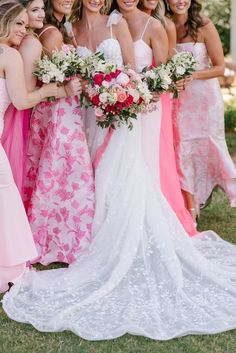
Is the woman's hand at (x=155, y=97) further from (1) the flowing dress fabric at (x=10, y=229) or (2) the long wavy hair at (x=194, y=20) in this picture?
(1) the flowing dress fabric at (x=10, y=229)

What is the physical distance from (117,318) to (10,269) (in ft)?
3.34

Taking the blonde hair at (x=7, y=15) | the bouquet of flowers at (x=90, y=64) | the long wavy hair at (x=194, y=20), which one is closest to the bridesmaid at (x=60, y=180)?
the bouquet of flowers at (x=90, y=64)

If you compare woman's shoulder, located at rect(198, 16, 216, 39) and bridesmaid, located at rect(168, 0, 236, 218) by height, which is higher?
woman's shoulder, located at rect(198, 16, 216, 39)

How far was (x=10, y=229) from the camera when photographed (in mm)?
5414

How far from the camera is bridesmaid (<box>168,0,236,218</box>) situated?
651cm

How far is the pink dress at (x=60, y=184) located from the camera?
586 centimetres

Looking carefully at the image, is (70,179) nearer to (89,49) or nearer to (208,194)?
(89,49)

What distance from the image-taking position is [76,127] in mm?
5883

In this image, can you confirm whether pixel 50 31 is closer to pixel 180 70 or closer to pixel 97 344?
pixel 180 70

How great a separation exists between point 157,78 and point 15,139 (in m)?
1.21

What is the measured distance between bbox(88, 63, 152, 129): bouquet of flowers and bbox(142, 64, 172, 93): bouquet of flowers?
10cm

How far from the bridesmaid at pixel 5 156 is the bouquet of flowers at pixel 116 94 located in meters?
0.36

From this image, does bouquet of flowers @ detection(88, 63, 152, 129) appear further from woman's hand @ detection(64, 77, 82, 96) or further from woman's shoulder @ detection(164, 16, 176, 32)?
woman's shoulder @ detection(164, 16, 176, 32)

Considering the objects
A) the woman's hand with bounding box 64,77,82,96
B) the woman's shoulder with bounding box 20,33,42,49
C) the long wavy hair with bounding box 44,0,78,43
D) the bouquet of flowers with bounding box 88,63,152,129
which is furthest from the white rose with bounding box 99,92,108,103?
the long wavy hair with bounding box 44,0,78,43
